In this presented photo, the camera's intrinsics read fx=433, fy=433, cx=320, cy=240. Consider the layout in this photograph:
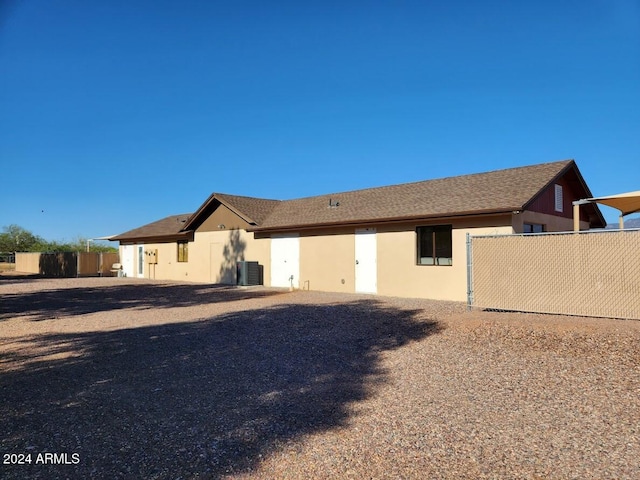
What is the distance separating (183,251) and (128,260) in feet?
26.1

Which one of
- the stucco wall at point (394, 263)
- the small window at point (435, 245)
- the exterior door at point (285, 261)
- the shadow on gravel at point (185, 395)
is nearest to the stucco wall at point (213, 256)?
the exterior door at point (285, 261)

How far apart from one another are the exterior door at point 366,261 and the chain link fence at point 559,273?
247 inches

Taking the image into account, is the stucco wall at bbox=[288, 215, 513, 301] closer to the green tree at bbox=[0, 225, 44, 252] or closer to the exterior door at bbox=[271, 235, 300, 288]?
the exterior door at bbox=[271, 235, 300, 288]

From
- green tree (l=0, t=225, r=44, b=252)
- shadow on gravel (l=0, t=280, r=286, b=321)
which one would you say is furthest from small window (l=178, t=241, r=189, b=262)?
green tree (l=0, t=225, r=44, b=252)

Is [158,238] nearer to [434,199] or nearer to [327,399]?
[434,199]

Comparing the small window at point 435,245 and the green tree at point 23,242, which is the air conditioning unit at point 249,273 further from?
the green tree at point 23,242

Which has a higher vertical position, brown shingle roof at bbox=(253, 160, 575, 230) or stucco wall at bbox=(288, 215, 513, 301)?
brown shingle roof at bbox=(253, 160, 575, 230)

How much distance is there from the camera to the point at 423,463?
3832 mm

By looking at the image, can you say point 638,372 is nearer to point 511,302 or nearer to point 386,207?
point 511,302

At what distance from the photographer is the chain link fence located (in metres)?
9.22

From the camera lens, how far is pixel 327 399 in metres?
5.52

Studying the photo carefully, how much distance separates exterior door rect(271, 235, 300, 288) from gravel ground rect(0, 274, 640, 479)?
1021 cm

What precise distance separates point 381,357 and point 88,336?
6.49m

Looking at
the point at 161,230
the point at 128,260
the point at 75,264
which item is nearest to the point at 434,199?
the point at 161,230
